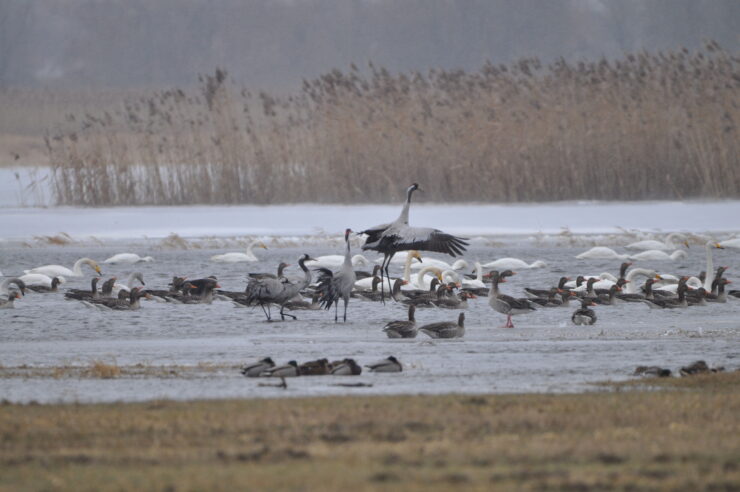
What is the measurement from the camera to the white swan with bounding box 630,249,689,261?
22.2m

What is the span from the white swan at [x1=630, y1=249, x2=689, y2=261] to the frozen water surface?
0.41 ft

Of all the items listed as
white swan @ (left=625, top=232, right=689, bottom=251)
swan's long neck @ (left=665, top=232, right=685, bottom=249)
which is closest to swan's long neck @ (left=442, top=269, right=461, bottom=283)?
white swan @ (left=625, top=232, right=689, bottom=251)

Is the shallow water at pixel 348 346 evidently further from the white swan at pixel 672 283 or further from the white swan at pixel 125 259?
the white swan at pixel 125 259

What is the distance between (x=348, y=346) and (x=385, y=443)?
18.7ft

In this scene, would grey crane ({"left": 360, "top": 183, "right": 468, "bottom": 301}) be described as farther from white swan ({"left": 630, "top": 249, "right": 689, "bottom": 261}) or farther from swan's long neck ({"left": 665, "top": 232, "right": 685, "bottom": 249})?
swan's long neck ({"left": 665, "top": 232, "right": 685, "bottom": 249})

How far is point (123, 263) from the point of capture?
74.7 feet

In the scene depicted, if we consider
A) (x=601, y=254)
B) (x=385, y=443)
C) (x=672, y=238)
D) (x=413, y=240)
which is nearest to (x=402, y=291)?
(x=413, y=240)

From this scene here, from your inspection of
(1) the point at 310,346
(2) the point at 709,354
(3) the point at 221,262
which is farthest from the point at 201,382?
(3) the point at 221,262

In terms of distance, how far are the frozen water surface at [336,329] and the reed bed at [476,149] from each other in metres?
1.12

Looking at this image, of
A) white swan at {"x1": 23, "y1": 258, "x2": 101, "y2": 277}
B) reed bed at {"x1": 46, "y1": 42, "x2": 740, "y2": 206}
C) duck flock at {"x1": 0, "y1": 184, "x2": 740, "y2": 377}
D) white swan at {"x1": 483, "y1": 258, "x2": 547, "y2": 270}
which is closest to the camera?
duck flock at {"x1": 0, "y1": 184, "x2": 740, "y2": 377}

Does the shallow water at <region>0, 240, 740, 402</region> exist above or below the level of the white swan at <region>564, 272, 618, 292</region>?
below

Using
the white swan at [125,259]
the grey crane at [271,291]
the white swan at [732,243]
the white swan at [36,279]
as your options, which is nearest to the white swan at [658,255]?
the white swan at [732,243]

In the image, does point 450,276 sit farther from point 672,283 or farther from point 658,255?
point 658,255

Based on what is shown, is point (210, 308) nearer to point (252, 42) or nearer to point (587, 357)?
point (587, 357)
